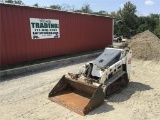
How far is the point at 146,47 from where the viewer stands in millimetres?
12594

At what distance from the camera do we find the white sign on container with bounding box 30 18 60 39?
34.2 feet

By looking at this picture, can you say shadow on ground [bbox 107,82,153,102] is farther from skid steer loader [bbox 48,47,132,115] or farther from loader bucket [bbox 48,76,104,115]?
loader bucket [bbox 48,76,104,115]

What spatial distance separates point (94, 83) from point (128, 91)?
1568 mm

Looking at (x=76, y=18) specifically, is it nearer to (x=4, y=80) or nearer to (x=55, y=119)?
(x=4, y=80)

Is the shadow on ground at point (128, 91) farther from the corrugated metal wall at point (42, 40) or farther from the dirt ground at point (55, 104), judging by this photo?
the corrugated metal wall at point (42, 40)

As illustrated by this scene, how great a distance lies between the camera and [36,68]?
9.54m

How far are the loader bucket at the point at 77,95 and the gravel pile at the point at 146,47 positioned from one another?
739 centimetres

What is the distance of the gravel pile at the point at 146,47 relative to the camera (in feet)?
39.1

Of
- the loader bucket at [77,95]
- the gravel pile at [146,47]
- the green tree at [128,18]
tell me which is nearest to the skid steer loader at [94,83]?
the loader bucket at [77,95]

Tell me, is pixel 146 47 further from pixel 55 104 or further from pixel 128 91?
pixel 55 104

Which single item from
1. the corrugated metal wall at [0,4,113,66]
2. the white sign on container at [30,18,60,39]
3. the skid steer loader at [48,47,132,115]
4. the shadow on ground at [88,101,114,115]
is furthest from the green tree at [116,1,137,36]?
the shadow on ground at [88,101,114,115]

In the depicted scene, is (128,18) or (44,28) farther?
(128,18)

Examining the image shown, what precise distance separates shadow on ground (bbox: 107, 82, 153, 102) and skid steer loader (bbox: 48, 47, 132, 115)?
0.15m

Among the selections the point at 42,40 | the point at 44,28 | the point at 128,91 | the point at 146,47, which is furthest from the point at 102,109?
the point at 146,47
